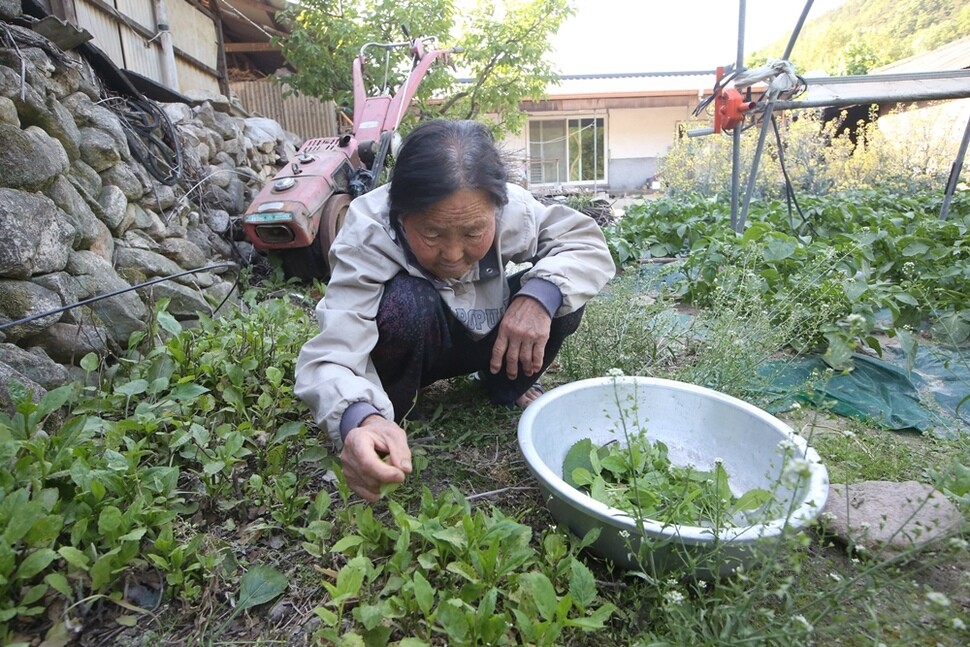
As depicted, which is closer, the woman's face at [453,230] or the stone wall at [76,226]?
the woman's face at [453,230]

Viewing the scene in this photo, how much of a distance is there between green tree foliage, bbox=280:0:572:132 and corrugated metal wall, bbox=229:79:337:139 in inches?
54.0

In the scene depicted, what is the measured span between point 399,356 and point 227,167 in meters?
3.87

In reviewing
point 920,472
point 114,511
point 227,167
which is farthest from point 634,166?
point 114,511

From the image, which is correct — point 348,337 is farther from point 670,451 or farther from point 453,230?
point 670,451

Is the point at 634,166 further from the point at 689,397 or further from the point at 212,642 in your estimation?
the point at 212,642

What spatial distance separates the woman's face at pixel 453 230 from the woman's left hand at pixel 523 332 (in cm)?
19

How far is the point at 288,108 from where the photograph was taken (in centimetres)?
916

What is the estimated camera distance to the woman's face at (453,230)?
1407 mm

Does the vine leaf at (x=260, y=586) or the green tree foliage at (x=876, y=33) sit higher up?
the green tree foliage at (x=876, y=33)

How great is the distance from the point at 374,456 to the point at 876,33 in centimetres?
5412

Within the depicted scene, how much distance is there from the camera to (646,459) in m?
1.48

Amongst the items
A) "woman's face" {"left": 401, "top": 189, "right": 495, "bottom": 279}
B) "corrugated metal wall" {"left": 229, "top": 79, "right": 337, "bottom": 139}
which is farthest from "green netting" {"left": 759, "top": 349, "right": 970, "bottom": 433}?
"corrugated metal wall" {"left": 229, "top": 79, "right": 337, "bottom": 139}

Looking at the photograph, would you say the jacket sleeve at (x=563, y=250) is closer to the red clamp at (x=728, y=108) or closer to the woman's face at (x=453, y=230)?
the woman's face at (x=453, y=230)

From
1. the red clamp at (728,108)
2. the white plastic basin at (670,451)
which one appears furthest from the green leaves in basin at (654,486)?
the red clamp at (728,108)
